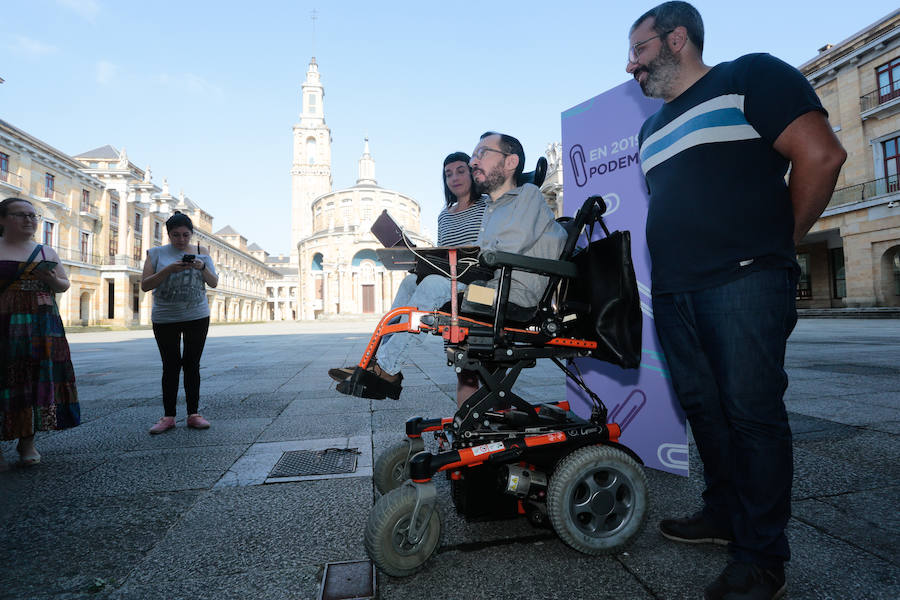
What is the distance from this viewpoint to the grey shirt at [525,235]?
1953mm

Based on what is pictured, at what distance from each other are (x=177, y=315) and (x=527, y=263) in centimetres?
338

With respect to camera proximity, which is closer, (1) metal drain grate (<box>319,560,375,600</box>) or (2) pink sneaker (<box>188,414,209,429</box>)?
(1) metal drain grate (<box>319,560,375,600</box>)

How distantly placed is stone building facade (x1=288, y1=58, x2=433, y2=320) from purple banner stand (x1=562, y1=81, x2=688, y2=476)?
5351 cm

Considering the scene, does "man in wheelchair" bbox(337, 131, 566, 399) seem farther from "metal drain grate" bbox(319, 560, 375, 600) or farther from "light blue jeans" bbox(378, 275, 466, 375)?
"metal drain grate" bbox(319, 560, 375, 600)

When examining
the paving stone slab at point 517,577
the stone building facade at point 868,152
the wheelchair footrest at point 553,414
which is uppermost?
the stone building facade at point 868,152

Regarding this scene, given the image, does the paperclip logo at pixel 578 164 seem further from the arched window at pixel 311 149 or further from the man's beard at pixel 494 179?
the arched window at pixel 311 149

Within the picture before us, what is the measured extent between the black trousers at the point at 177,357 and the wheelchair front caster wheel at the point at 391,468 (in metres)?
2.39

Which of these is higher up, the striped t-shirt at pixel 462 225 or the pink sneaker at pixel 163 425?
the striped t-shirt at pixel 462 225

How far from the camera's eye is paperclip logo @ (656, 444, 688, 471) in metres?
2.52

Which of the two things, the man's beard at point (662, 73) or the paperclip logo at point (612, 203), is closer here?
the man's beard at point (662, 73)

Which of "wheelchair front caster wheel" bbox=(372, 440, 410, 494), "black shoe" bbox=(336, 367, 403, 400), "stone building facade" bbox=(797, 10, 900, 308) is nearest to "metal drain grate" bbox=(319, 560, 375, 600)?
"wheelchair front caster wheel" bbox=(372, 440, 410, 494)

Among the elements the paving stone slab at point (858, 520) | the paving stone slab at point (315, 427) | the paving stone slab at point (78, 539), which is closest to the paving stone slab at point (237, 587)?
the paving stone slab at point (78, 539)

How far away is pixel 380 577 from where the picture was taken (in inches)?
63.7

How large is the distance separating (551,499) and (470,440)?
38 centimetres
